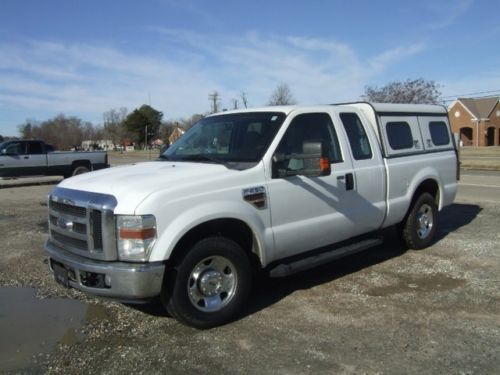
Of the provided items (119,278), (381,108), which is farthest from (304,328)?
(381,108)

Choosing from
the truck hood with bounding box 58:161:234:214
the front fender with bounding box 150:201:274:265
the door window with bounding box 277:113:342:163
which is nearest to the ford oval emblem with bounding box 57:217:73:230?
the truck hood with bounding box 58:161:234:214

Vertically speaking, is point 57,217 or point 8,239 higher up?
point 57,217

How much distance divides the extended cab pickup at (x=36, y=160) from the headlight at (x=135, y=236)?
675 inches

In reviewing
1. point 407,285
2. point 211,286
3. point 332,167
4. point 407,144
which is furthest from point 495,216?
point 211,286

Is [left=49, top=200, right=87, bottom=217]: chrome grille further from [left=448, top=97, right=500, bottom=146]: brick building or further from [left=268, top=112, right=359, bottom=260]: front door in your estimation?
[left=448, top=97, right=500, bottom=146]: brick building

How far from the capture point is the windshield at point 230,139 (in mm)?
5113

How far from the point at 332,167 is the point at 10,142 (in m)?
18.1

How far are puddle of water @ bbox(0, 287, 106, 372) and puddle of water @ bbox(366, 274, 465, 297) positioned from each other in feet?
9.61

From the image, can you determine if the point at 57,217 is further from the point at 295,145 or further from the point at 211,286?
the point at 295,145

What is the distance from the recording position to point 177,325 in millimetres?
4695

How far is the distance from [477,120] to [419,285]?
6394cm

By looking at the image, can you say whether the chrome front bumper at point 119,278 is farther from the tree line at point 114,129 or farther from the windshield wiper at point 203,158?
the tree line at point 114,129

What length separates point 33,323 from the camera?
15.8ft

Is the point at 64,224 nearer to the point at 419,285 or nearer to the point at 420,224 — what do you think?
the point at 419,285
